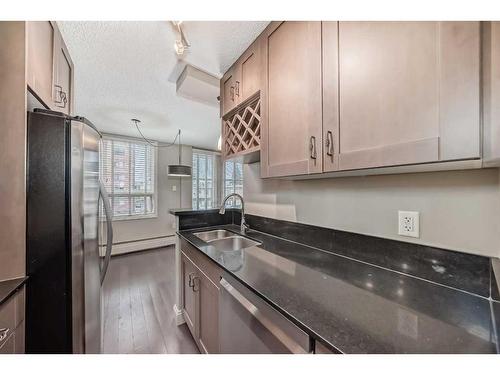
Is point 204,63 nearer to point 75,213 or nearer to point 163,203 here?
point 75,213

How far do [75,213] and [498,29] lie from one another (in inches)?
64.8

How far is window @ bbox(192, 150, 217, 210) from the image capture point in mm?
4992

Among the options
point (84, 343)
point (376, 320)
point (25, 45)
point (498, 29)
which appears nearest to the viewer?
point (498, 29)

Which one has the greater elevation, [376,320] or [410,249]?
[410,249]

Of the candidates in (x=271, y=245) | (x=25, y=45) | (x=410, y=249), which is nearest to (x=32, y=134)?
(x=25, y=45)

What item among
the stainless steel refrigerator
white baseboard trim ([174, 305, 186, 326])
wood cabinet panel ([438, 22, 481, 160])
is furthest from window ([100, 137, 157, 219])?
wood cabinet panel ([438, 22, 481, 160])

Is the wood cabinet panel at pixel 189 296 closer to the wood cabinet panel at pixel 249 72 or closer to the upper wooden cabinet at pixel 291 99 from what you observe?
the upper wooden cabinet at pixel 291 99

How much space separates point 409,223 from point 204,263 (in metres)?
1.15

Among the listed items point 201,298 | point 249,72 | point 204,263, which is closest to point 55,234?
point 204,263

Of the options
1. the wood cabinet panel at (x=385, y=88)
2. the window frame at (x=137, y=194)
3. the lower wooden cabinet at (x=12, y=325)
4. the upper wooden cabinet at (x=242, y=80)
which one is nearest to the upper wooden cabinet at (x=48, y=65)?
the lower wooden cabinet at (x=12, y=325)

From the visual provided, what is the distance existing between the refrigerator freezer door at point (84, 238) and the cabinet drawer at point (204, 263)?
1.87ft

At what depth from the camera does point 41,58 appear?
104 cm

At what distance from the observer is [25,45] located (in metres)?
0.86

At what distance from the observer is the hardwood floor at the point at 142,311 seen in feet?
5.19
